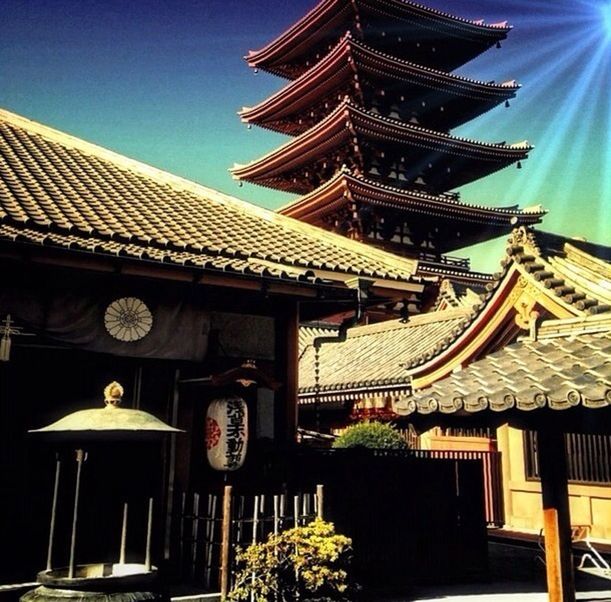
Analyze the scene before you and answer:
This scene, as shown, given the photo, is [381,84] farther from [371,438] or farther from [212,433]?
[212,433]

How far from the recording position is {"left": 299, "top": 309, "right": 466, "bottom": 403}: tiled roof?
17.4 m

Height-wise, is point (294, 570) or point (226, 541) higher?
point (226, 541)

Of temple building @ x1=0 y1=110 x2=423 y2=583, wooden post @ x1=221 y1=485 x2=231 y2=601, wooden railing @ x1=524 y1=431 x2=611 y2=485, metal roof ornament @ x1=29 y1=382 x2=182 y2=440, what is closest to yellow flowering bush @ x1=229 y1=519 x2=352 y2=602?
wooden post @ x1=221 y1=485 x2=231 y2=601

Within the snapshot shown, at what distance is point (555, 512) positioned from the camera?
4977mm

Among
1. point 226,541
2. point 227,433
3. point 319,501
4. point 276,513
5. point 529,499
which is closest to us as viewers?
point 226,541

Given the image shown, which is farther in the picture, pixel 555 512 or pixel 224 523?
pixel 224 523

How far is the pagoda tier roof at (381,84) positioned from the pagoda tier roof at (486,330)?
11.1 meters

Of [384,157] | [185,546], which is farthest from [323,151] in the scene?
[185,546]

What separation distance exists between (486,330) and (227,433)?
623 cm

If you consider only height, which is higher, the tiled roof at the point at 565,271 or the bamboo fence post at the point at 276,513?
the tiled roof at the point at 565,271

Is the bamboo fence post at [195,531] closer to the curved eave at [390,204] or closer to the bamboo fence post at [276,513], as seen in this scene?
the bamboo fence post at [276,513]

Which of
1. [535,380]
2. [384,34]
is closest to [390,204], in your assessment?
[384,34]

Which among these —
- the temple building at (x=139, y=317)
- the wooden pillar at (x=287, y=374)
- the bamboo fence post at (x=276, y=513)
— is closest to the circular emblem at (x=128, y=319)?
the temple building at (x=139, y=317)

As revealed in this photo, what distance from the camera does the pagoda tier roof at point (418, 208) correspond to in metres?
26.3
